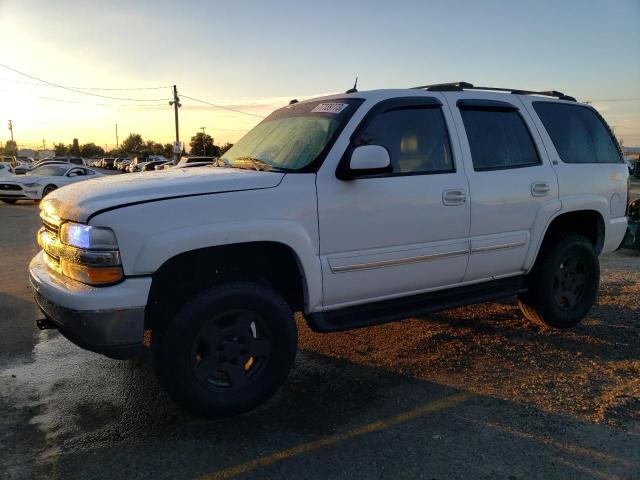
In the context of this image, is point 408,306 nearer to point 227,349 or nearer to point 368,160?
point 368,160

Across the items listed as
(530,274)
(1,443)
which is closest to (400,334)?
(530,274)

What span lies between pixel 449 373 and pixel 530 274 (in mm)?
1346

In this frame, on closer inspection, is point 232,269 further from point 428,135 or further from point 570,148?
point 570,148

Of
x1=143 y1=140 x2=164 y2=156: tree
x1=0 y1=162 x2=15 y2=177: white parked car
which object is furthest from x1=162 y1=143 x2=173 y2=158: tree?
x1=0 y1=162 x2=15 y2=177: white parked car

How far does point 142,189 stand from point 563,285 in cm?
368

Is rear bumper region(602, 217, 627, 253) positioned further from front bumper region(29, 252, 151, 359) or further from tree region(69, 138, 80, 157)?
tree region(69, 138, 80, 157)

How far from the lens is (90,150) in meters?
122

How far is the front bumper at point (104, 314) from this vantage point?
2664mm

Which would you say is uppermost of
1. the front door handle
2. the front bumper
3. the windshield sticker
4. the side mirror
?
the windshield sticker

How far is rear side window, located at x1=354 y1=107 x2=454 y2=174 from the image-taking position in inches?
140

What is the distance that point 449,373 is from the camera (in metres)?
3.79

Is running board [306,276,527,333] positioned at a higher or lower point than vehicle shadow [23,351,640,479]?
higher

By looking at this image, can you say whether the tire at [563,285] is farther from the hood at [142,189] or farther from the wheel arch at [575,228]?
the hood at [142,189]

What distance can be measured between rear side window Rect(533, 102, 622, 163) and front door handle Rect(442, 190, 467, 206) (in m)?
1.32
